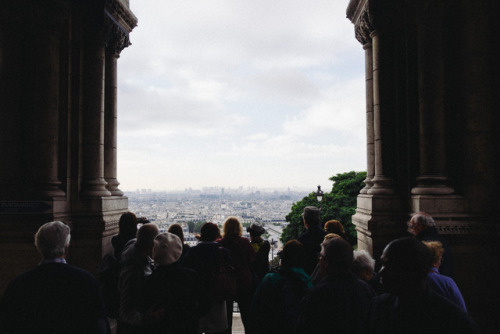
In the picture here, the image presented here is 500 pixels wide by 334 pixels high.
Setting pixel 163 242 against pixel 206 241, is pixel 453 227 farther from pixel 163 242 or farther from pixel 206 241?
pixel 163 242

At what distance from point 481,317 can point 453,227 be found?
5.45 ft

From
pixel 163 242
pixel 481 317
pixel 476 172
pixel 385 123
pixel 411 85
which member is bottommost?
pixel 481 317

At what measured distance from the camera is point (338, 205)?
121ft

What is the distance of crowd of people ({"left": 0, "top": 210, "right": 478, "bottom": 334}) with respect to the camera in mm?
2307

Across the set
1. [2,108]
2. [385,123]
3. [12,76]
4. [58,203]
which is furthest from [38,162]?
[385,123]

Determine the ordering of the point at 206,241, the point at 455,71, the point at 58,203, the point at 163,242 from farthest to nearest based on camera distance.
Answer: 1. the point at 58,203
2. the point at 455,71
3. the point at 206,241
4. the point at 163,242

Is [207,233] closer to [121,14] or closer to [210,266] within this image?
[210,266]

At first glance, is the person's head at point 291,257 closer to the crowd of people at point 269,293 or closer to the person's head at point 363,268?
the crowd of people at point 269,293

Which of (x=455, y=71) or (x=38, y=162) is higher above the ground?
(x=455, y=71)

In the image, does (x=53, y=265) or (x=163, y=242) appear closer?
(x=53, y=265)

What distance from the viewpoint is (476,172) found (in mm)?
6875

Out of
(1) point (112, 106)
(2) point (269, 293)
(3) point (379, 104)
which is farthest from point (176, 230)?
(1) point (112, 106)

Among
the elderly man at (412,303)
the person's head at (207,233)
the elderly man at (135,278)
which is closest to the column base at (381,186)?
the person's head at (207,233)

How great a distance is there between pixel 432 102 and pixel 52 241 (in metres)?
6.84
